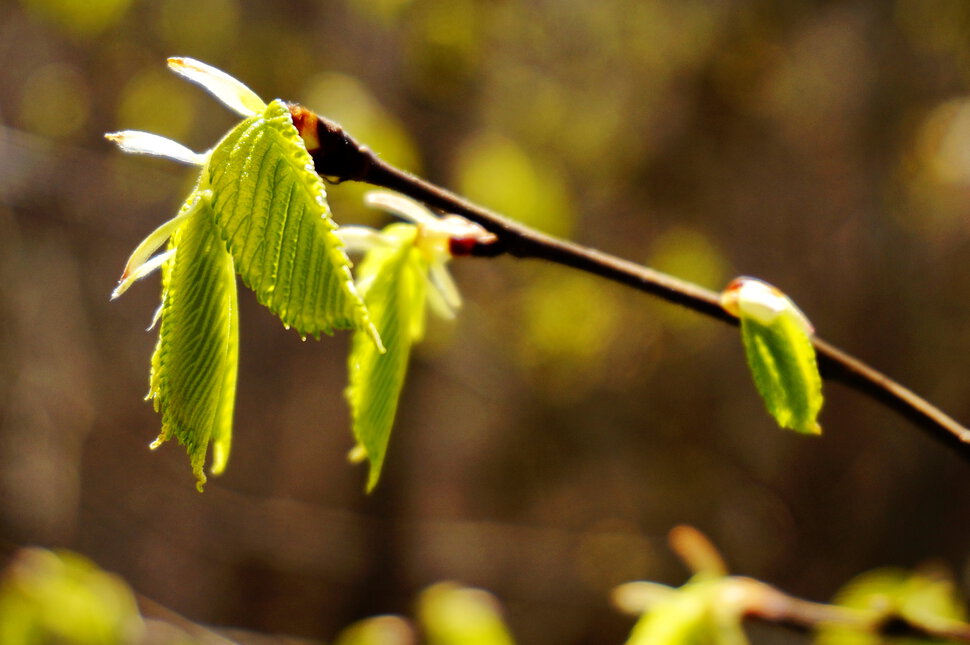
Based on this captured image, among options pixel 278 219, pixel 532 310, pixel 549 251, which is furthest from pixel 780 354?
pixel 532 310

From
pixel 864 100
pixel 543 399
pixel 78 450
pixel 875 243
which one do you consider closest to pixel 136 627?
pixel 543 399

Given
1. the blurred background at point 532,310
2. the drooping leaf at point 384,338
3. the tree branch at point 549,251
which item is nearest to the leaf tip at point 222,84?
the tree branch at point 549,251

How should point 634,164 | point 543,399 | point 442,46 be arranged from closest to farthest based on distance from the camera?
1. point 442,46
2. point 634,164
3. point 543,399

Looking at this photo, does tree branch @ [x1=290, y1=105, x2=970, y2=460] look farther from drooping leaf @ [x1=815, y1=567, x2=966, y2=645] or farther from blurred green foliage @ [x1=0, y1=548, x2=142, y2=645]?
blurred green foliage @ [x1=0, y1=548, x2=142, y2=645]

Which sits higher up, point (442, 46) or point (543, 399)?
point (442, 46)

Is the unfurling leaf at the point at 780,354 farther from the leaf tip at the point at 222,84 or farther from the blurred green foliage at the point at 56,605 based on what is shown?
the blurred green foliage at the point at 56,605

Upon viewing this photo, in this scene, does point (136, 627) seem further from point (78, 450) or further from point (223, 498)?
point (78, 450)
